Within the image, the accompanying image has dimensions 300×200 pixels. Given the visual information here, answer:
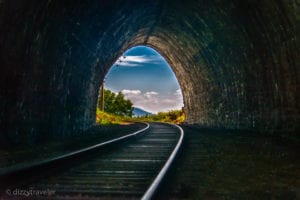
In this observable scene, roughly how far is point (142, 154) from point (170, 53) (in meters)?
16.2

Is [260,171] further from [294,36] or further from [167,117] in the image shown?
[167,117]

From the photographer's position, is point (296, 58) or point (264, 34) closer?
point (296, 58)

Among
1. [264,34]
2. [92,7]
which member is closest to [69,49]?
[92,7]

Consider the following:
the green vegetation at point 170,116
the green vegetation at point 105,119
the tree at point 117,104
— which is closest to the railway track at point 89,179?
the green vegetation at point 105,119

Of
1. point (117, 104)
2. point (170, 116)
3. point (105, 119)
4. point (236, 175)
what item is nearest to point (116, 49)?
point (236, 175)

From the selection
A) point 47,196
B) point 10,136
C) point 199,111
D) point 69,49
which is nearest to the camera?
point 47,196

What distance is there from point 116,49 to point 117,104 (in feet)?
142

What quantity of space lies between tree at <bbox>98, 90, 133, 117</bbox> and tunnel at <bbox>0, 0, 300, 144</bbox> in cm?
4189

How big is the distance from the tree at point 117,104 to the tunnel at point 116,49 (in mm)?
41892

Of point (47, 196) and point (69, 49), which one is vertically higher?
point (69, 49)

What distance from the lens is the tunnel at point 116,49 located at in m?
7.60

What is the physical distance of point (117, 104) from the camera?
59.8 meters

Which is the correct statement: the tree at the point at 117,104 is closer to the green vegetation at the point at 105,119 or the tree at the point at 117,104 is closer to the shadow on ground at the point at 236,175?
the green vegetation at the point at 105,119

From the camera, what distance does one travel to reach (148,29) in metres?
19.0
